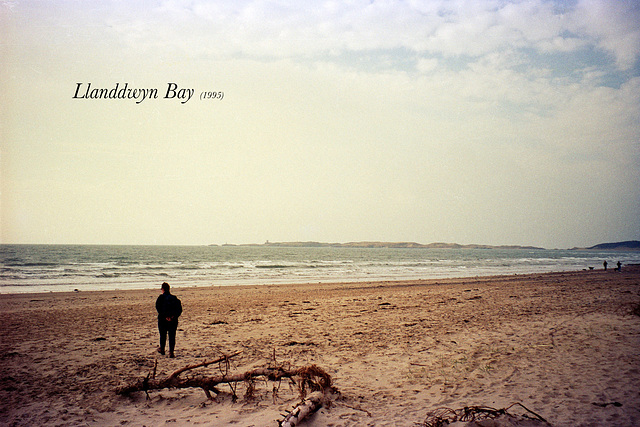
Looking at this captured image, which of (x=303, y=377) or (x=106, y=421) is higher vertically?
(x=303, y=377)

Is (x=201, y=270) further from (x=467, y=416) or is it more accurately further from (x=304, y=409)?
(x=467, y=416)

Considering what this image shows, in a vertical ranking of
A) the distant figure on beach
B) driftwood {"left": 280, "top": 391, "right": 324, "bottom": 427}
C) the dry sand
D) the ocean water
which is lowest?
the ocean water

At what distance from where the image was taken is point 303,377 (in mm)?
5555

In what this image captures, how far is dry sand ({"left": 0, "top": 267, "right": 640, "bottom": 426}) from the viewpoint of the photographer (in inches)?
201

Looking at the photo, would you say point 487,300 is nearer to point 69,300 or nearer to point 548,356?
point 548,356

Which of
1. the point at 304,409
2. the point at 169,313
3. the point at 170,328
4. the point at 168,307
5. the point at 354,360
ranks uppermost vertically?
the point at 168,307

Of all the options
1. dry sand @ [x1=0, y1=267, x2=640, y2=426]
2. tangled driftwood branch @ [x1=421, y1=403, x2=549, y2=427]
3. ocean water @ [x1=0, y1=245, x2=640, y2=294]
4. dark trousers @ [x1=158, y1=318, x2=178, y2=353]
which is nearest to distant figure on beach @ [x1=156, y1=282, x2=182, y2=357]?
dark trousers @ [x1=158, y1=318, x2=178, y2=353]

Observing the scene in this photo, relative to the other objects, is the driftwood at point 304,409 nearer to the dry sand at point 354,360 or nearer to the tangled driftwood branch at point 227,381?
the dry sand at point 354,360

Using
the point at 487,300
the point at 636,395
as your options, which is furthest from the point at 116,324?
→ the point at 487,300

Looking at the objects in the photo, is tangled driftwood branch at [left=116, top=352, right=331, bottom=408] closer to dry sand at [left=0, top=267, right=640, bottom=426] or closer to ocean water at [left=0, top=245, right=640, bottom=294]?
dry sand at [left=0, top=267, right=640, bottom=426]

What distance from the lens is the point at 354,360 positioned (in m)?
7.48

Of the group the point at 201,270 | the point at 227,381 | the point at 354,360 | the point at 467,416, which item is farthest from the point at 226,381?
the point at 201,270

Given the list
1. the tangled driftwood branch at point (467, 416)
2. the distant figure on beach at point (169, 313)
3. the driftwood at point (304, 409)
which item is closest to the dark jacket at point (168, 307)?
the distant figure on beach at point (169, 313)

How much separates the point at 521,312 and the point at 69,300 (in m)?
18.9
